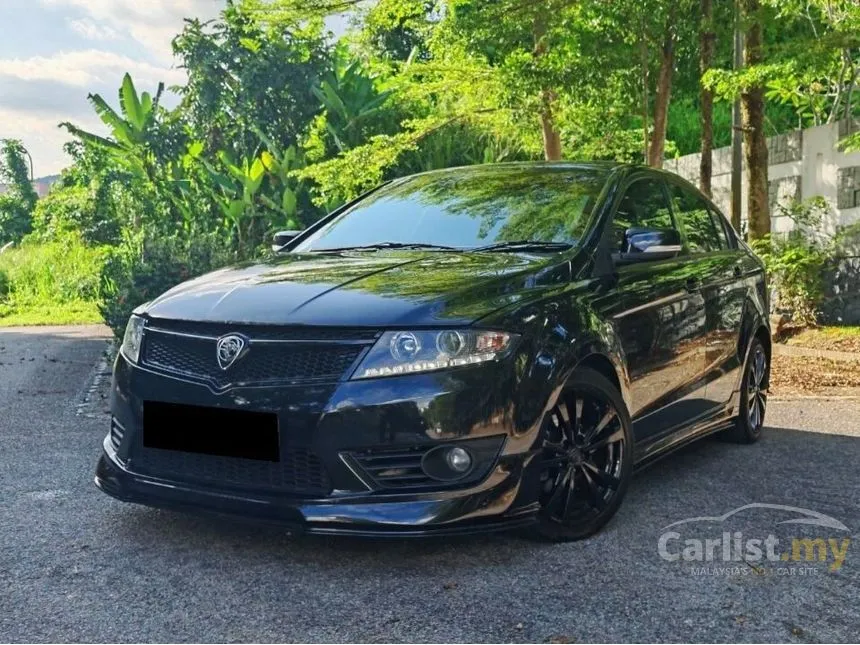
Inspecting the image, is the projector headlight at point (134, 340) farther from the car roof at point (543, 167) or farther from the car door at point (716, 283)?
the car door at point (716, 283)

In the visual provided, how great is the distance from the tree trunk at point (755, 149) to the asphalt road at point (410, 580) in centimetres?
611

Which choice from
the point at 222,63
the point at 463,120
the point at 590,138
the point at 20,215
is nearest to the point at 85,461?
the point at 590,138

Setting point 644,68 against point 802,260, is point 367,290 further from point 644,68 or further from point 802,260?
point 644,68

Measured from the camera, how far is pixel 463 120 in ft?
48.7

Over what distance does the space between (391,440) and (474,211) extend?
168cm

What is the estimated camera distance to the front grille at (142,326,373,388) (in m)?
3.53

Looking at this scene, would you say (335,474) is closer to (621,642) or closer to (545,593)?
(545,593)

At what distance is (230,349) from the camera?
3650 millimetres

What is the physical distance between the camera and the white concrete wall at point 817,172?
423 inches

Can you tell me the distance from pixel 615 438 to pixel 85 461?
309 centimetres

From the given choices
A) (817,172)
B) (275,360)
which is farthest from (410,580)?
(817,172)

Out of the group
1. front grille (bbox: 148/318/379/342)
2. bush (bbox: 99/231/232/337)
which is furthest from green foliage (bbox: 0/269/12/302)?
front grille (bbox: 148/318/379/342)

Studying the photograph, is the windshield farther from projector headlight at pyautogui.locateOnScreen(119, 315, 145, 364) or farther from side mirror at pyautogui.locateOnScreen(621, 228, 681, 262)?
projector headlight at pyautogui.locateOnScreen(119, 315, 145, 364)

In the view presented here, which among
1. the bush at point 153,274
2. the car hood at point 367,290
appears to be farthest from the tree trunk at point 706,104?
the car hood at point 367,290
